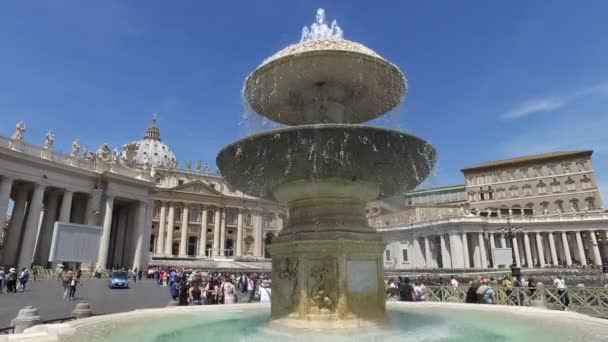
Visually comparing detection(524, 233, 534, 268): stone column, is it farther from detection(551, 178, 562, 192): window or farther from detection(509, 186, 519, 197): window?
detection(551, 178, 562, 192): window

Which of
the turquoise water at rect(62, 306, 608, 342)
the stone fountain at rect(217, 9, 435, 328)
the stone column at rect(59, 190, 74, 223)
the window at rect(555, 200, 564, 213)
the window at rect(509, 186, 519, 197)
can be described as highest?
the window at rect(509, 186, 519, 197)

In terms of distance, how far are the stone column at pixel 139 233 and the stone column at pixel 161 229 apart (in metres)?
31.4

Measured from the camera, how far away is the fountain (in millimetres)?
5551

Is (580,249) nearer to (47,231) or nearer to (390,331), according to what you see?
(390,331)

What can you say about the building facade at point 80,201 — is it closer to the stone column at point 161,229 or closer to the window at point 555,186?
the stone column at point 161,229

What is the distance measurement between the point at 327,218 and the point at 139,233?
41536mm

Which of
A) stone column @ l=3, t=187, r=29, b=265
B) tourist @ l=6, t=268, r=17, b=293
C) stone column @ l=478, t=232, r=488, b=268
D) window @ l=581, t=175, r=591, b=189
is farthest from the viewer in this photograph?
window @ l=581, t=175, r=591, b=189

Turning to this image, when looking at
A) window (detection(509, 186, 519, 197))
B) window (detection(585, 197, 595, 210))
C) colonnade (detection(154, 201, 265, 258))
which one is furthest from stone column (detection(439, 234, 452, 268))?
colonnade (detection(154, 201, 265, 258))

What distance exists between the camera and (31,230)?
33.6 m

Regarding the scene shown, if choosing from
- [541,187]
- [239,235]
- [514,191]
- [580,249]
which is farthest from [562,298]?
[239,235]

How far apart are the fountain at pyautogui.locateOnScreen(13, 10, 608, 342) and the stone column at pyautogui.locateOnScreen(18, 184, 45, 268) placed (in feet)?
104

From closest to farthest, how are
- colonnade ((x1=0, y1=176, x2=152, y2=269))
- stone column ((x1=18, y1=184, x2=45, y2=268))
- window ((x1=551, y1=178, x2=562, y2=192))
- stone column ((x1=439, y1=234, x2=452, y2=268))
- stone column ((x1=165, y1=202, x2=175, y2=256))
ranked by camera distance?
stone column ((x1=18, y1=184, x2=45, y2=268)), colonnade ((x1=0, y1=176, x2=152, y2=269)), stone column ((x1=439, y1=234, x2=452, y2=268)), window ((x1=551, y1=178, x2=562, y2=192)), stone column ((x1=165, y1=202, x2=175, y2=256))

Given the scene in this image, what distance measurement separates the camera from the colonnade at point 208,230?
7431 cm

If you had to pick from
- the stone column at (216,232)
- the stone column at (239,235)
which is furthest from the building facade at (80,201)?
the stone column at (239,235)
